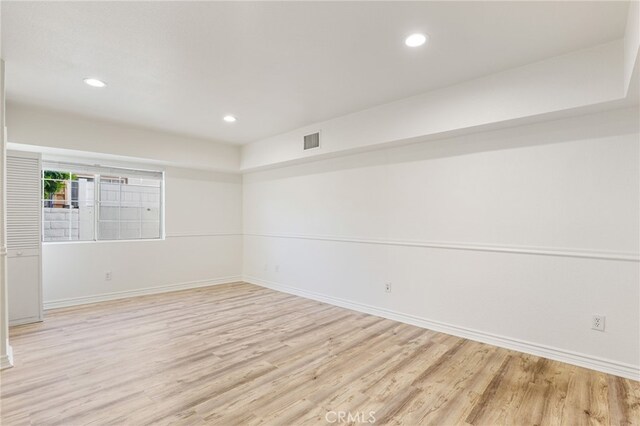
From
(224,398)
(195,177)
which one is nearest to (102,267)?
(195,177)

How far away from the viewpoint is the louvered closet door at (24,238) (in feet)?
11.8

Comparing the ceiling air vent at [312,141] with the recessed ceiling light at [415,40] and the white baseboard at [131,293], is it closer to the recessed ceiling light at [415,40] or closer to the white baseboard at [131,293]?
the recessed ceiling light at [415,40]

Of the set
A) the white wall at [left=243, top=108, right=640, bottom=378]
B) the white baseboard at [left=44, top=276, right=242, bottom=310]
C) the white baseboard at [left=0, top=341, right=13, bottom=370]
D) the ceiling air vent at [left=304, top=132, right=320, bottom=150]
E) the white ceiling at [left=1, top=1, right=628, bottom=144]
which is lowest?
the white baseboard at [left=44, top=276, right=242, bottom=310]

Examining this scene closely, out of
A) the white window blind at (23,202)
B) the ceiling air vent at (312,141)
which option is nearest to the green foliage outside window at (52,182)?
the white window blind at (23,202)

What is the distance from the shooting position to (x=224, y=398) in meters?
2.15

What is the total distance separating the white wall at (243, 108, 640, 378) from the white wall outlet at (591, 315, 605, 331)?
1.6 inches

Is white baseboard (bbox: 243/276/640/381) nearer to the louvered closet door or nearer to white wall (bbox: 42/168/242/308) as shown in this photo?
white wall (bbox: 42/168/242/308)

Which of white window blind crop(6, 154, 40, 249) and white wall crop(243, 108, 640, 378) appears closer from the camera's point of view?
white wall crop(243, 108, 640, 378)

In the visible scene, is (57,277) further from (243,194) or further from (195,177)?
(243,194)

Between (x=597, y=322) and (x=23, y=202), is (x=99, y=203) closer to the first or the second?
(x=23, y=202)

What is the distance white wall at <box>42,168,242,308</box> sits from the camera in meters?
4.41

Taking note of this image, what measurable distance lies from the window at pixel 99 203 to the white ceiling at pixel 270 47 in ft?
4.31

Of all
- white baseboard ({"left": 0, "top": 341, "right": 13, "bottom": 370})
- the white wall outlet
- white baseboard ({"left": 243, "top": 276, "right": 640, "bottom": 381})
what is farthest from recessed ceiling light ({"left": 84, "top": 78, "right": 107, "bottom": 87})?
the white wall outlet

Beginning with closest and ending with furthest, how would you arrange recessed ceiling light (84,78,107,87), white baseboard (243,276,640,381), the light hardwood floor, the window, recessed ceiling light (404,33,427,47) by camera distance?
the light hardwood floor, recessed ceiling light (404,33,427,47), white baseboard (243,276,640,381), recessed ceiling light (84,78,107,87), the window
